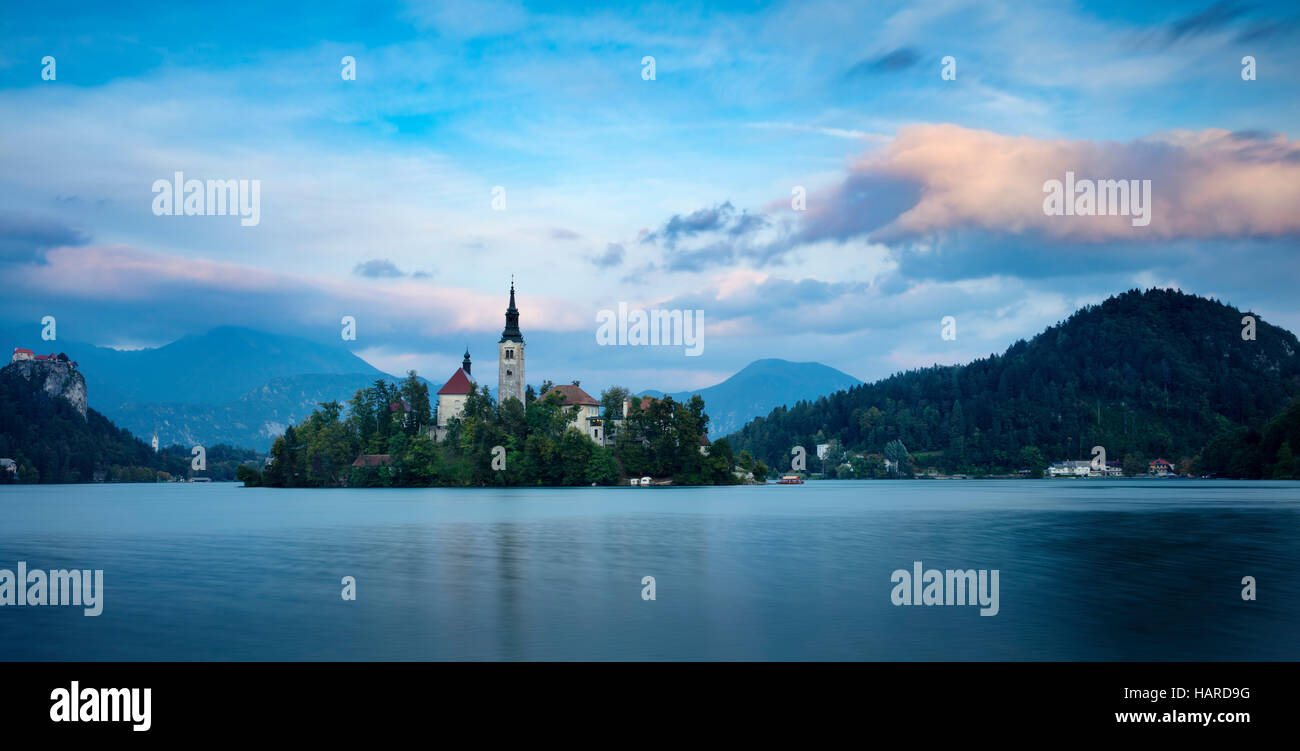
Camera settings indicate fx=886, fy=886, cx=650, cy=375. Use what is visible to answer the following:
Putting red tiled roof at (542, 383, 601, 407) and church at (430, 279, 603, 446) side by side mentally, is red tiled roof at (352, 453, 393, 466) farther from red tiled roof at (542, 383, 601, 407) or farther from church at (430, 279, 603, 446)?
red tiled roof at (542, 383, 601, 407)

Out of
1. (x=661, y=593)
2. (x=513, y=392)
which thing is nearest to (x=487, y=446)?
(x=513, y=392)

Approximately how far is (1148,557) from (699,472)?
399ft

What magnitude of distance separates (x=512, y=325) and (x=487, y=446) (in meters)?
28.7

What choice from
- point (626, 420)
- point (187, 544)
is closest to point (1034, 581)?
point (187, 544)

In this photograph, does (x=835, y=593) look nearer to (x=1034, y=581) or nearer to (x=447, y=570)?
(x=1034, y=581)

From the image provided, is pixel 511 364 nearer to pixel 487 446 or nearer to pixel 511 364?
pixel 511 364

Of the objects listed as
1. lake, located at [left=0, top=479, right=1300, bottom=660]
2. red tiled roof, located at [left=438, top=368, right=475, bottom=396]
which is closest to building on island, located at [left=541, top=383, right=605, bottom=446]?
red tiled roof, located at [left=438, top=368, right=475, bottom=396]

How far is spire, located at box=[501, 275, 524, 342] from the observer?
531 feet

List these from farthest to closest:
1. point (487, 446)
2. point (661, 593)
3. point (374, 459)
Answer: point (374, 459), point (487, 446), point (661, 593)

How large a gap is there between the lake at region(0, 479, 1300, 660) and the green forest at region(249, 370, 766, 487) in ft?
289

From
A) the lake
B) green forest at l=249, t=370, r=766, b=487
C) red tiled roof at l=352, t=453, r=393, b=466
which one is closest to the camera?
the lake

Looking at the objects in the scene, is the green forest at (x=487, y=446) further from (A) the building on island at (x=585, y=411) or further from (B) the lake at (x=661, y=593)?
(B) the lake at (x=661, y=593)

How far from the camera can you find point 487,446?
143125 mm

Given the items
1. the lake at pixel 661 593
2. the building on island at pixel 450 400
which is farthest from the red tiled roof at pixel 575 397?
the lake at pixel 661 593
